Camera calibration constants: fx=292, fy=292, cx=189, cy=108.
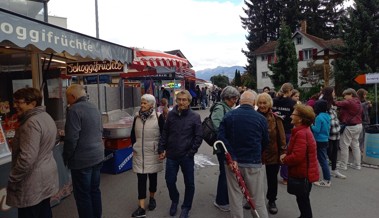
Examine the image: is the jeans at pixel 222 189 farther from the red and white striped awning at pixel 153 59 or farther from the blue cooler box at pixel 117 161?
the red and white striped awning at pixel 153 59

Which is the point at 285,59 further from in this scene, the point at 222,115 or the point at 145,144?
the point at 145,144

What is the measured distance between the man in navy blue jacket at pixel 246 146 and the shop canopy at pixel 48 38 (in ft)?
6.89

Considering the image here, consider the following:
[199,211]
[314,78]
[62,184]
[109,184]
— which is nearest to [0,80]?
[62,184]

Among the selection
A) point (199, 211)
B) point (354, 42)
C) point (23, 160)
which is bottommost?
point (199, 211)

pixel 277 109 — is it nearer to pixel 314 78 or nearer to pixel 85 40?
pixel 85 40

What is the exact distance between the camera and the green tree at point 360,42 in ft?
67.5

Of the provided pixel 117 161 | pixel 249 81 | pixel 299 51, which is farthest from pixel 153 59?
pixel 249 81

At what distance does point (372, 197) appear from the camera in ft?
15.2

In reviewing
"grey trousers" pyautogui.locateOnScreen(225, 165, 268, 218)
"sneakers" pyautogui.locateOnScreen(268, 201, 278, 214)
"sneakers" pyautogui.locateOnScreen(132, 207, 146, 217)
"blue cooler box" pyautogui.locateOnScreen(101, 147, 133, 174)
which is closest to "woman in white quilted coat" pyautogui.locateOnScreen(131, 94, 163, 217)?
"sneakers" pyautogui.locateOnScreen(132, 207, 146, 217)

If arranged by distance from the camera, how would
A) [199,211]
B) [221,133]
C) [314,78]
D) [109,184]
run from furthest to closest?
[314,78] < [109,184] < [199,211] < [221,133]

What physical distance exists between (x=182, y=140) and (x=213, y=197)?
59.8 inches

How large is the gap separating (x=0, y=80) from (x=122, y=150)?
2667 mm

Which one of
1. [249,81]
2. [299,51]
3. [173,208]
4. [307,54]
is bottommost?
[173,208]

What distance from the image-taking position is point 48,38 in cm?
327
